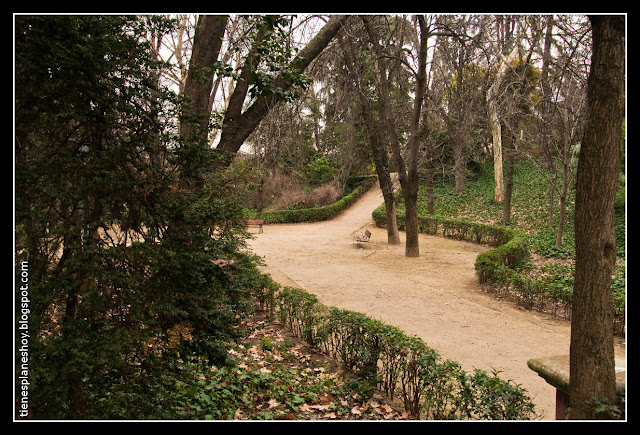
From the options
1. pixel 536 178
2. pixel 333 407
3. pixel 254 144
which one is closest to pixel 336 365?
pixel 333 407

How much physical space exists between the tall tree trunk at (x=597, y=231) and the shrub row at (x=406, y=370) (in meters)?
0.70

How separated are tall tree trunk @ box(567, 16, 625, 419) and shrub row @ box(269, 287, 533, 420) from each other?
70cm

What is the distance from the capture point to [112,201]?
3318mm

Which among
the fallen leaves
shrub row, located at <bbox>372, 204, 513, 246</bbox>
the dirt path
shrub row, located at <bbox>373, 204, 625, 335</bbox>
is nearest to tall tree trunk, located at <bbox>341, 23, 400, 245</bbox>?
the dirt path

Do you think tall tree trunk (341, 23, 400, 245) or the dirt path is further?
tall tree trunk (341, 23, 400, 245)

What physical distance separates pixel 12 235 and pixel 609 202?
4256mm

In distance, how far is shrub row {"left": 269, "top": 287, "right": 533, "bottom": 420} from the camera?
4.12 metres

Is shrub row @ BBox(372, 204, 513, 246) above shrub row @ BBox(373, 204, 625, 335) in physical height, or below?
above

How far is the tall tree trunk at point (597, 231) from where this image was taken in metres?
3.40

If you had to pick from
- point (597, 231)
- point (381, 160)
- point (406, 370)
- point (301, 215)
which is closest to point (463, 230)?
point (381, 160)

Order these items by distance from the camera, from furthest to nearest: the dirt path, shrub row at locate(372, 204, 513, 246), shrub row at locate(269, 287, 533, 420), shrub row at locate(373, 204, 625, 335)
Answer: shrub row at locate(372, 204, 513, 246), shrub row at locate(373, 204, 625, 335), the dirt path, shrub row at locate(269, 287, 533, 420)

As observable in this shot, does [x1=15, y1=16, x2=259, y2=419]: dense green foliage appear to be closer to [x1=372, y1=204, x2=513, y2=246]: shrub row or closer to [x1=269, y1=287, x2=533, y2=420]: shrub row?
[x1=269, y1=287, x2=533, y2=420]: shrub row

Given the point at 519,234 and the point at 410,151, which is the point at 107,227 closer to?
the point at 410,151

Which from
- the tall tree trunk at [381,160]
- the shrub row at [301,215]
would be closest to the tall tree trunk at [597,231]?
the tall tree trunk at [381,160]
